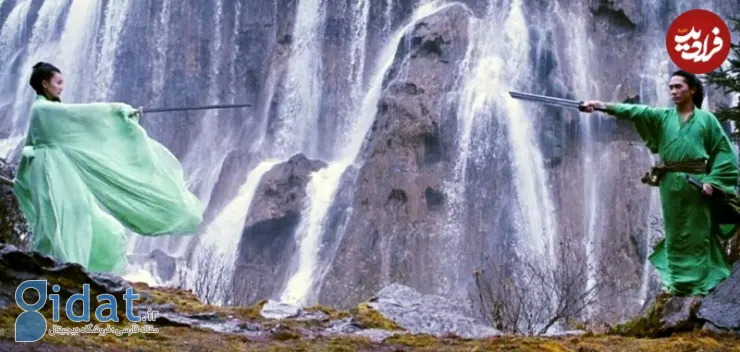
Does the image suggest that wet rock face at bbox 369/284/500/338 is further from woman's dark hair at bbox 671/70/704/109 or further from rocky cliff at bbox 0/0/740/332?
rocky cliff at bbox 0/0/740/332

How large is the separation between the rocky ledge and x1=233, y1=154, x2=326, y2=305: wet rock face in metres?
17.4

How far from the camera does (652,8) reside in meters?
28.1

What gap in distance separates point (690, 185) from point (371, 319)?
2352mm

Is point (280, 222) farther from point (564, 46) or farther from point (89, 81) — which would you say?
point (89, 81)

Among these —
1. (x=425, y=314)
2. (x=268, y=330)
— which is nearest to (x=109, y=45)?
(x=425, y=314)

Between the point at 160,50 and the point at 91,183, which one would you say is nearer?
the point at 91,183

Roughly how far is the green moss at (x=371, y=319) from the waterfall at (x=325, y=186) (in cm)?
1547

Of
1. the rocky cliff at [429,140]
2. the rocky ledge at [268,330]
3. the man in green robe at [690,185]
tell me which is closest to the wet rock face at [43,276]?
the rocky ledge at [268,330]

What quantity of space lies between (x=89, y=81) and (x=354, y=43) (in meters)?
11.8


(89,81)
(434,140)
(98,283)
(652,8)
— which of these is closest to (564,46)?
(652,8)

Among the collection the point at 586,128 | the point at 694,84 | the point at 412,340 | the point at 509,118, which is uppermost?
the point at 509,118

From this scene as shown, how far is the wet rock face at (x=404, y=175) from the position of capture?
22797 mm

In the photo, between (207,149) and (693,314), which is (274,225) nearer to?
(207,149)

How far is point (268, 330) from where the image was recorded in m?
5.84
